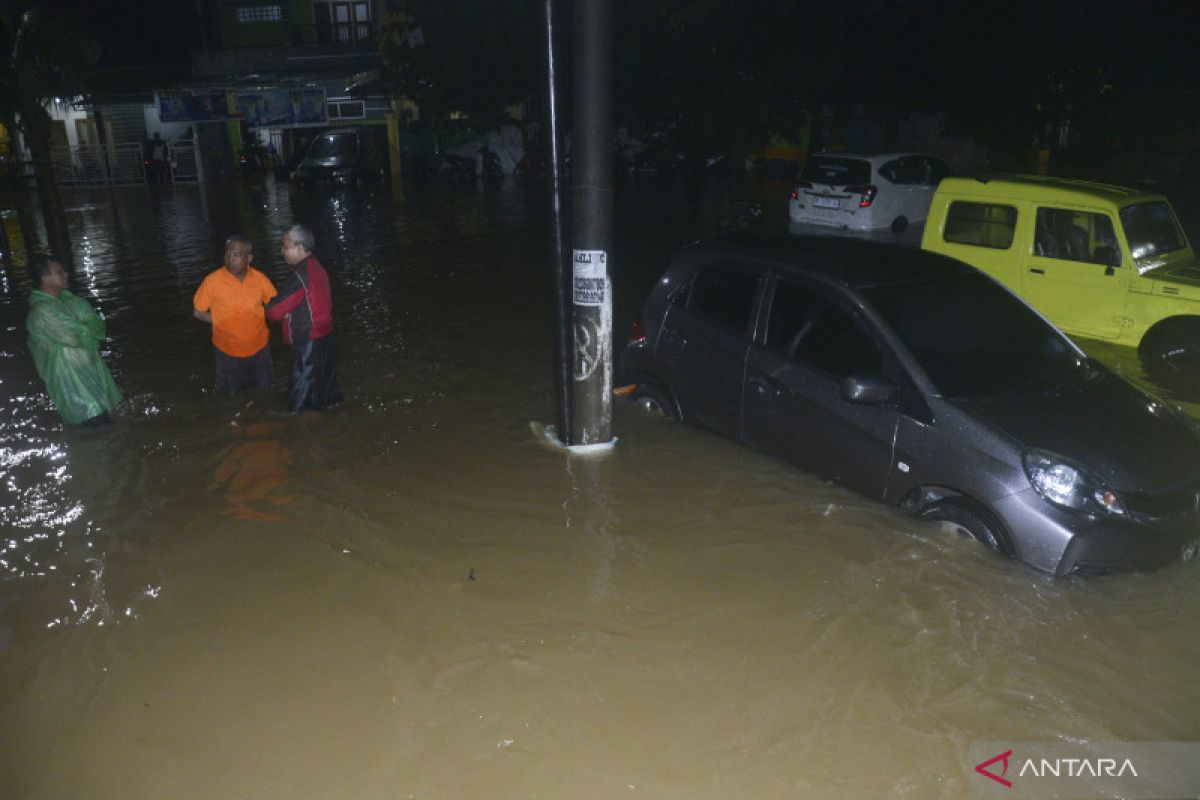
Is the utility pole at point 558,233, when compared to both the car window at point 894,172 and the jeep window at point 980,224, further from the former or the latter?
the car window at point 894,172

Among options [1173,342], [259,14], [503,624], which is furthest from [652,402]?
[259,14]

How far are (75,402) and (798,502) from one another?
215 inches

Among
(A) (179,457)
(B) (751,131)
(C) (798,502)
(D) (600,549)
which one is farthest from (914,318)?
(B) (751,131)

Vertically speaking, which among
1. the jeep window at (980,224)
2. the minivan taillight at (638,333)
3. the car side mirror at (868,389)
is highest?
the jeep window at (980,224)

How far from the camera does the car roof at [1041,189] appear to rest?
26.0 ft

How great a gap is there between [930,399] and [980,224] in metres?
4.49

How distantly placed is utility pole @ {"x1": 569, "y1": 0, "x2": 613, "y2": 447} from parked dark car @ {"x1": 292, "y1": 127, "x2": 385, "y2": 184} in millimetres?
25688

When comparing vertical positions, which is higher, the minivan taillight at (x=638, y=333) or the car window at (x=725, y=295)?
the car window at (x=725, y=295)

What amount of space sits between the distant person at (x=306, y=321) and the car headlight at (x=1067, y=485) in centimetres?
500

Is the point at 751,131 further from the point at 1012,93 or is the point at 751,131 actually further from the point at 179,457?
the point at 179,457

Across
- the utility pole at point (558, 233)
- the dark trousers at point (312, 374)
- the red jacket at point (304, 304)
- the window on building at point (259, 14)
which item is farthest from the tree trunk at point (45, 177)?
the window on building at point (259, 14)

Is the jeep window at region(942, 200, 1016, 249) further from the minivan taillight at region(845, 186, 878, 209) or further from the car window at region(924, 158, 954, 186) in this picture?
the car window at region(924, 158, 954, 186)

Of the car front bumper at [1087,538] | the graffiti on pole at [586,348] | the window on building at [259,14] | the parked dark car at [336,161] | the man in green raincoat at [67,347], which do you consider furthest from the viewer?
the window on building at [259,14]

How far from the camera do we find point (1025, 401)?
4918 millimetres
